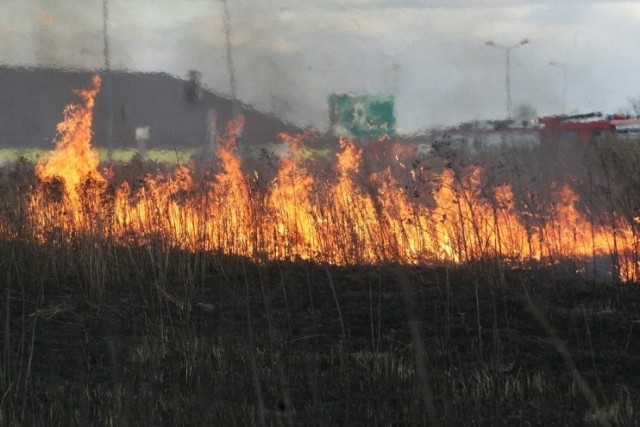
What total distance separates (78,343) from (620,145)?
6.03m

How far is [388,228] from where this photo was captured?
9.31 meters

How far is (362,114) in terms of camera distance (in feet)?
35.7

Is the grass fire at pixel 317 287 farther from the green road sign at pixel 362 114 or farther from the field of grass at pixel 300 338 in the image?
the green road sign at pixel 362 114

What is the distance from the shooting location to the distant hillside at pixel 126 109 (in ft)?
38.1

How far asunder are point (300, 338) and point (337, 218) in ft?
10.4

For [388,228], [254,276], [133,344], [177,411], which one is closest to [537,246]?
[388,228]

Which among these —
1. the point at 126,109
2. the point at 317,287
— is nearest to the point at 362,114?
the point at 317,287

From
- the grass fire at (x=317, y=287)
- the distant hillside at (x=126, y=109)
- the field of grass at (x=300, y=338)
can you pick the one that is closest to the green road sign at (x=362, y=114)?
the grass fire at (x=317, y=287)

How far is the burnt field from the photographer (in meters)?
4.89

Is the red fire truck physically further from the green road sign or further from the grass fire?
the green road sign

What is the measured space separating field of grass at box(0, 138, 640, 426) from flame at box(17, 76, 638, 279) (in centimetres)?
18

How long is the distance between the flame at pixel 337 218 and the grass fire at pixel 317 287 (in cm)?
3

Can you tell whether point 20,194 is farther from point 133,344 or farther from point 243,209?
point 133,344

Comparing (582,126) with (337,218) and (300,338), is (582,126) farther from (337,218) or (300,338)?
(300,338)
